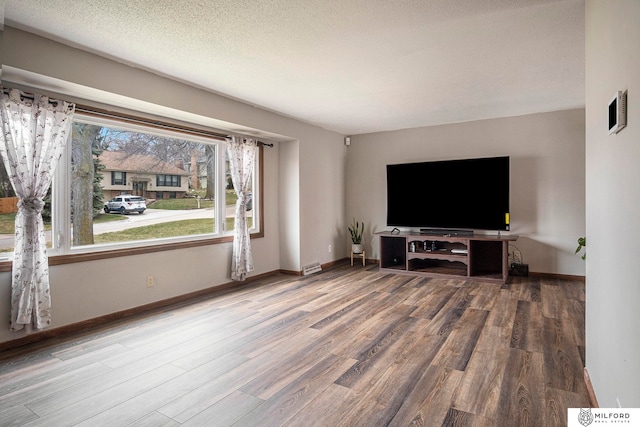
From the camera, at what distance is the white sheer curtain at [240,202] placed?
14.8 feet

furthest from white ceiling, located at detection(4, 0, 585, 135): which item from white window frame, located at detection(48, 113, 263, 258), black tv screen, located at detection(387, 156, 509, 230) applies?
black tv screen, located at detection(387, 156, 509, 230)

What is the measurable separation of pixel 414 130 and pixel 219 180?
11.2 ft

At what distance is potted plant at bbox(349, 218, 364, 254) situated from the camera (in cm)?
605

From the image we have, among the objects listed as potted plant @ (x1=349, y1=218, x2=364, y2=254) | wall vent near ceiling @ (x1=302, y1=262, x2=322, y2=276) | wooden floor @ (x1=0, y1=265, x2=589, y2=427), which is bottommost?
wooden floor @ (x1=0, y1=265, x2=589, y2=427)

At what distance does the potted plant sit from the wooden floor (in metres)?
2.28

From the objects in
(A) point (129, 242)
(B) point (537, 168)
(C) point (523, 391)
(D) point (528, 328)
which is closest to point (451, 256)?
(B) point (537, 168)

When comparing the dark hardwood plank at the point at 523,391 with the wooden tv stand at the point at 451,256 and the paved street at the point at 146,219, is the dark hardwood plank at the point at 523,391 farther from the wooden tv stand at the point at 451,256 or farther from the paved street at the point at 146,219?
the paved street at the point at 146,219

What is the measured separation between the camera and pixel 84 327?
3.06m

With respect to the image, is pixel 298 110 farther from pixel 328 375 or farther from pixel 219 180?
pixel 328 375

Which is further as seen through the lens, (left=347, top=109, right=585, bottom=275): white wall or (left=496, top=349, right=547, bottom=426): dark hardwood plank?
(left=347, top=109, right=585, bottom=275): white wall

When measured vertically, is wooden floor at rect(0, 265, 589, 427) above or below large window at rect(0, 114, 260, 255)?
below

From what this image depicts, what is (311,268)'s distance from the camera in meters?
5.45

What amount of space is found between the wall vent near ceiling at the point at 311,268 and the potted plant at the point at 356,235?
2.64ft

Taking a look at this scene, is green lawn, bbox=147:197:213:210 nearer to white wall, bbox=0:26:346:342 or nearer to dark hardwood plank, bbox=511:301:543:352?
white wall, bbox=0:26:346:342
